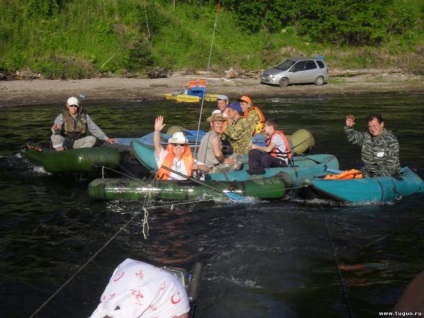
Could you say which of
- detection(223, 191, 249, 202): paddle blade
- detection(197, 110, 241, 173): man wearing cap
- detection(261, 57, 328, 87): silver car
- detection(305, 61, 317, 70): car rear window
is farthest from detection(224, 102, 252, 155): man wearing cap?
detection(305, 61, 317, 70): car rear window

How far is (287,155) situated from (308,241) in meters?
2.80

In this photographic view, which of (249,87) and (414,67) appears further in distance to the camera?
(414,67)

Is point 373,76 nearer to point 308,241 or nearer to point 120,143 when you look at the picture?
point 120,143

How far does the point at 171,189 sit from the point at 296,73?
62.7 feet

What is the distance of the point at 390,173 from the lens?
9.54 metres

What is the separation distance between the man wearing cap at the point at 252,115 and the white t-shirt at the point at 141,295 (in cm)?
766

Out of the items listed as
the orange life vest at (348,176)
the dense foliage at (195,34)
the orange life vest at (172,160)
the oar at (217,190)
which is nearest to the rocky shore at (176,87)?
the dense foliage at (195,34)

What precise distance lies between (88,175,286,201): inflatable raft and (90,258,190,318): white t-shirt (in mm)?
5600

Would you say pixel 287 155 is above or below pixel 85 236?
above

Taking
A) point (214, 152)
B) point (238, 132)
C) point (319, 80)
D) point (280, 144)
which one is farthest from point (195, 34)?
point (214, 152)

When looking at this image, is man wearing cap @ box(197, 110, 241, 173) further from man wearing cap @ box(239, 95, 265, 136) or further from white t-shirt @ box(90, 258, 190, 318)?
white t-shirt @ box(90, 258, 190, 318)

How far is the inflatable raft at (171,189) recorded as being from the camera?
9.03 m

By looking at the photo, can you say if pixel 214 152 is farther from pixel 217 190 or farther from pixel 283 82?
pixel 283 82

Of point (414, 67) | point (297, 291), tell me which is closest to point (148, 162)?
point (297, 291)
